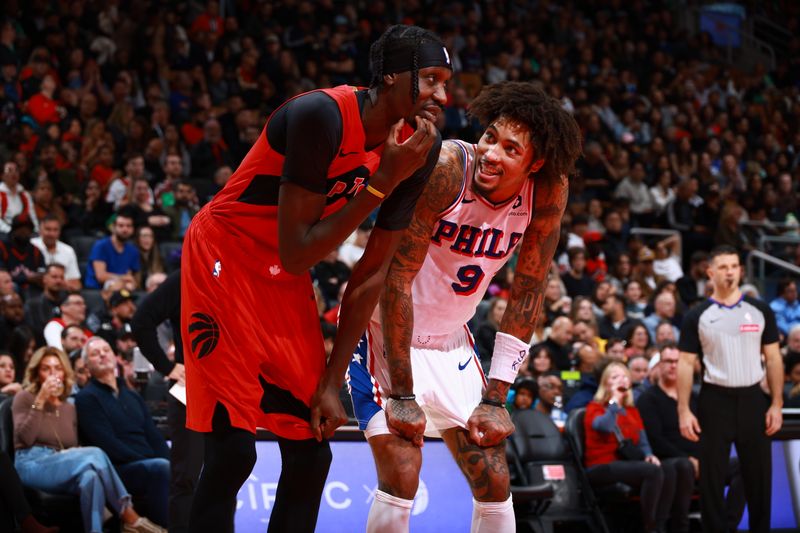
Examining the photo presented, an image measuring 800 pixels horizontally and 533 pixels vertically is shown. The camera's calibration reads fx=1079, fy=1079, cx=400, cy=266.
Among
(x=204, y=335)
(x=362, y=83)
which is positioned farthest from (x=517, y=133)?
(x=362, y=83)

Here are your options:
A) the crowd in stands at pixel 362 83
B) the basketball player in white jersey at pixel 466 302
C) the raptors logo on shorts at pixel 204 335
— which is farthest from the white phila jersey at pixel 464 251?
the crowd in stands at pixel 362 83

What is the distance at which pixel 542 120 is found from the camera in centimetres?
420

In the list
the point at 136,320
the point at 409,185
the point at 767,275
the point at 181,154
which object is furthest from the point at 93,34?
the point at 409,185

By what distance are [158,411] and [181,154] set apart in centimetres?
508

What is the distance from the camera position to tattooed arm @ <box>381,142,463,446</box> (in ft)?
13.1

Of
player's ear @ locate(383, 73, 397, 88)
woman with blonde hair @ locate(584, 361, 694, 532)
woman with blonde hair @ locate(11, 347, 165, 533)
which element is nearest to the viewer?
player's ear @ locate(383, 73, 397, 88)

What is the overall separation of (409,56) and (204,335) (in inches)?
42.2

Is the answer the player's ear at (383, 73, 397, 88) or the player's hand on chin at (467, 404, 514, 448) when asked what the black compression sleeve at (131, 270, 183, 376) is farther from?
the player's ear at (383, 73, 397, 88)

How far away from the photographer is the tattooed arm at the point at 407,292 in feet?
13.1

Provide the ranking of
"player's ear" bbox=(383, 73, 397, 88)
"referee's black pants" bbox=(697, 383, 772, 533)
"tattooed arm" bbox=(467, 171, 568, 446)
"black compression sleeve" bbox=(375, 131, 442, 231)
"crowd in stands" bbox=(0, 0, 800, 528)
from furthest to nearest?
"crowd in stands" bbox=(0, 0, 800, 528)
"referee's black pants" bbox=(697, 383, 772, 533)
"tattooed arm" bbox=(467, 171, 568, 446)
"black compression sleeve" bbox=(375, 131, 442, 231)
"player's ear" bbox=(383, 73, 397, 88)

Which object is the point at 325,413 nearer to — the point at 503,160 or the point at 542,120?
the point at 503,160

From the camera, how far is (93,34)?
13.7 meters

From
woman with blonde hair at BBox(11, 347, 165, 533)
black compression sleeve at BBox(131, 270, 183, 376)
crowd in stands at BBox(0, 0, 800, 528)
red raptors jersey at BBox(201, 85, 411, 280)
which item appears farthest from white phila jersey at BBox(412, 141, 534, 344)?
crowd in stands at BBox(0, 0, 800, 528)

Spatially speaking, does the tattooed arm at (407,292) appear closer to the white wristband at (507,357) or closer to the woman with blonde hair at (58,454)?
the white wristband at (507,357)
